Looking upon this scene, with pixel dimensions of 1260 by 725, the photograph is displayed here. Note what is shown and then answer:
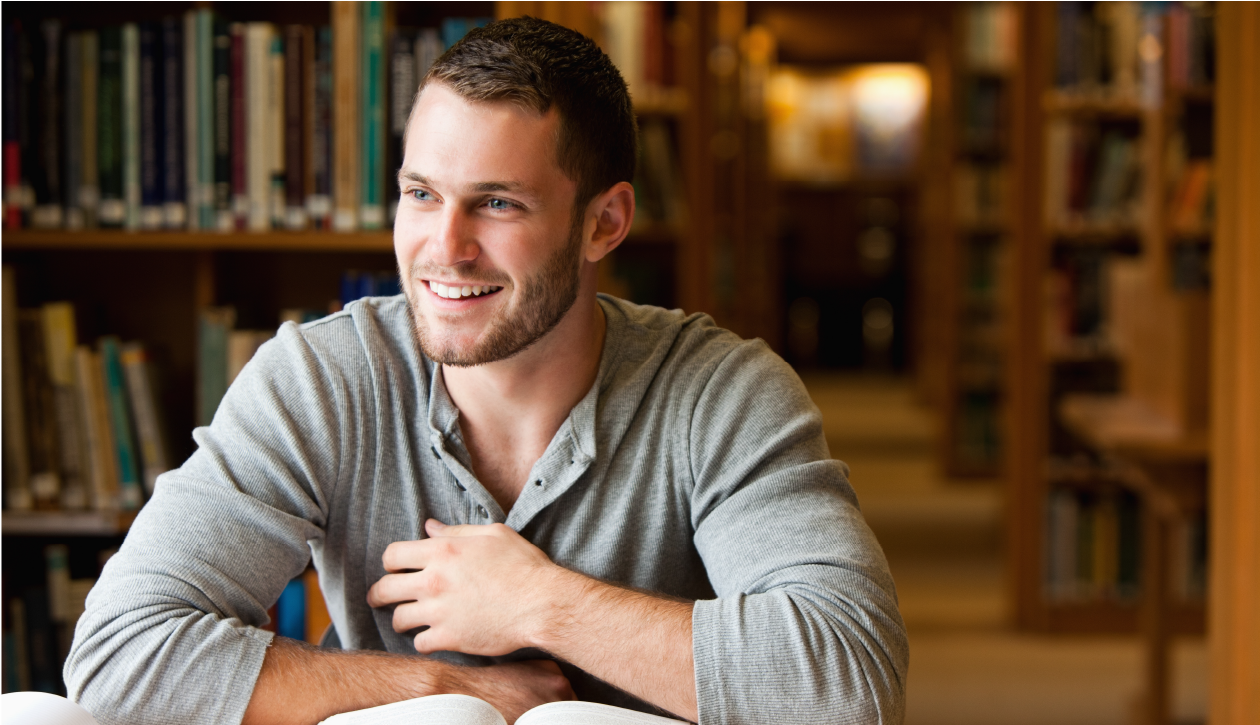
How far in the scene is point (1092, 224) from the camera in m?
3.92

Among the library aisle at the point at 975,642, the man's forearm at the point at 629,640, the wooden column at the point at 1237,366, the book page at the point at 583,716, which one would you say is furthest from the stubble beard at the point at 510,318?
the library aisle at the point at 975,642

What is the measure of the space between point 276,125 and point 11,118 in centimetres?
40

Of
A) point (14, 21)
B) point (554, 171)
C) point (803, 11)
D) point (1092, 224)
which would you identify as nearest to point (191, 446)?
point (14, 21)

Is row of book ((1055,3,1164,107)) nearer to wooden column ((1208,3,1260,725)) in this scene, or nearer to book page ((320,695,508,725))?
wooden column ((1208,3,1260,725))

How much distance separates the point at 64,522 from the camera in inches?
73.8

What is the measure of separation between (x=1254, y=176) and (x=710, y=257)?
195cm

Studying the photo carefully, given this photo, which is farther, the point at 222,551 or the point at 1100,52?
the point at 1100,52

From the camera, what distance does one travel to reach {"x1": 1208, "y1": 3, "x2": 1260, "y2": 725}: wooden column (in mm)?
1940

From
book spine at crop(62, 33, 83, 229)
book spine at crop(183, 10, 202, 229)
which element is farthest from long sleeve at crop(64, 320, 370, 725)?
book spine at crop(62, 33, 83, 229)

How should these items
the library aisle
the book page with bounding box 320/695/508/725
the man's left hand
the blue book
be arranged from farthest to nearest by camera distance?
the library aisle
the blue book
the man's left hand
the book page with bounding box 320/695/508/725

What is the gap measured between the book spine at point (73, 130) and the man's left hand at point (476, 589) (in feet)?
3.36

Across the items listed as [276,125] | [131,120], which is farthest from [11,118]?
[276,125]

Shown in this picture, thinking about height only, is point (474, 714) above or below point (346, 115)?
below

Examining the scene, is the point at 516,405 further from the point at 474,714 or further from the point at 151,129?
the point at 151,129
